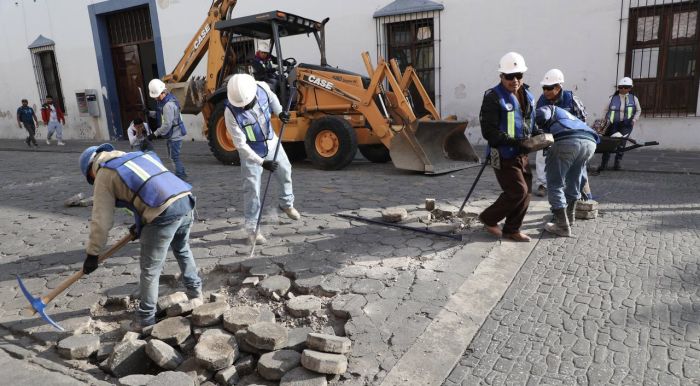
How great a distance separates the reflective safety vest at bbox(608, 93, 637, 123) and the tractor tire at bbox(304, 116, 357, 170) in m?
3.83

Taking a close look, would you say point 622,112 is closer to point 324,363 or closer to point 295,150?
point 295,150

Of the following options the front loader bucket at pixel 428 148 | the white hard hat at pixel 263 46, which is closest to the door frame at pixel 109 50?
the white hard hat at pixel 263 46

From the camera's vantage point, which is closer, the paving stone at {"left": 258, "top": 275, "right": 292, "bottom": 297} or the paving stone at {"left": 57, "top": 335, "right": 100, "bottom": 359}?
the paving stone at {"left": 57, "top": 335, "right": 100, "bottom": 359}

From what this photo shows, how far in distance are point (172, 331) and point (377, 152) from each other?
5.92 m

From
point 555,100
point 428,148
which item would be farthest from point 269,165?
point 428,148

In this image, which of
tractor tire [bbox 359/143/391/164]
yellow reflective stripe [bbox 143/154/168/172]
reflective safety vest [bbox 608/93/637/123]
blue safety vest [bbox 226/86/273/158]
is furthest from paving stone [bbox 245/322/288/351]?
reflective safety vest [bbox 608/93/637/123]

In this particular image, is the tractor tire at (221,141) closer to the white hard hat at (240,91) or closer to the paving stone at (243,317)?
the white hard hat at (240,91)

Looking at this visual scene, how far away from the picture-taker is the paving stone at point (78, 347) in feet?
9.58

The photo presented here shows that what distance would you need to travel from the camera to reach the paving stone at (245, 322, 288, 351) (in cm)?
275

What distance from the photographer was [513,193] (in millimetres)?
4246

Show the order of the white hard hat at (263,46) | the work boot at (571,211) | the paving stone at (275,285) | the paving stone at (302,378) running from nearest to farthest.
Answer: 1. the paving stone at (302,378)
2. the paving stone at (275,285)
3. the work boot at (571,211)
4. the white hard hat at (263,46)

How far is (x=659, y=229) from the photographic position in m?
4.54

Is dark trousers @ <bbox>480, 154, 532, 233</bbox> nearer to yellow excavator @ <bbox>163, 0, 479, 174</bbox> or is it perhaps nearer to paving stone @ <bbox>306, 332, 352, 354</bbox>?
paving stone @ <bbox>306, 332, 352, 354</bbox>

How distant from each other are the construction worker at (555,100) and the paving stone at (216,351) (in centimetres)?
377
